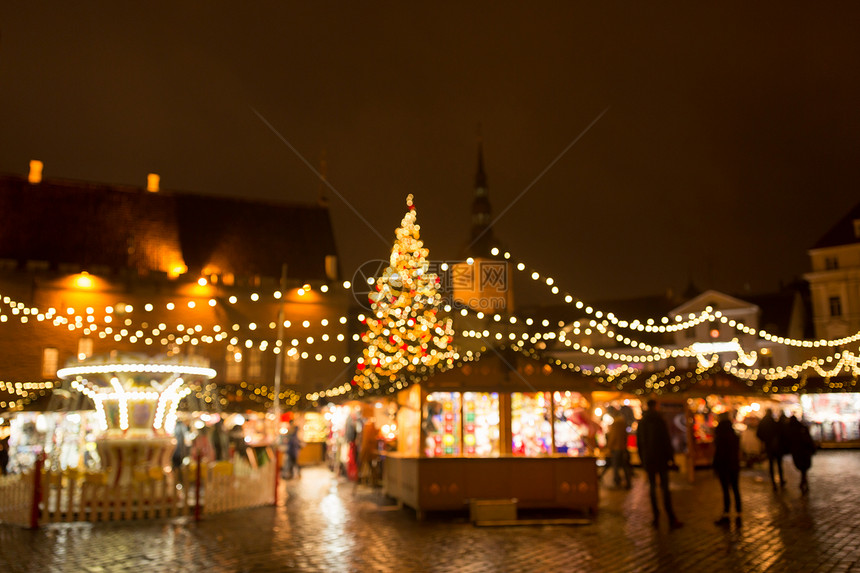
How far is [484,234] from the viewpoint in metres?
46.8

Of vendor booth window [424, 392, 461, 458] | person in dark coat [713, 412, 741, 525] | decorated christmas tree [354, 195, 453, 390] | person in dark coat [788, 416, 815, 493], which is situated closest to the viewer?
person in dark coat [713, 412, 741, 525]

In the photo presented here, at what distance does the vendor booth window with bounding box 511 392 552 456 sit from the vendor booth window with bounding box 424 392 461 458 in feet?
3.32

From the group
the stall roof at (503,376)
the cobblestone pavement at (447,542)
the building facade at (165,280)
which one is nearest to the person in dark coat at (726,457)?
the cobblestone pavement at (447,542)

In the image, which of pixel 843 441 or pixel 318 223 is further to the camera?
pixel 318 223

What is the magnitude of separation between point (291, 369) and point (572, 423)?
80.2ft

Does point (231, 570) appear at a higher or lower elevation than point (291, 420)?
lower

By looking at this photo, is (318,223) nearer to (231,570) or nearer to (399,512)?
(399,512)

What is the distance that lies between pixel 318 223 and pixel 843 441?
89.1 feet

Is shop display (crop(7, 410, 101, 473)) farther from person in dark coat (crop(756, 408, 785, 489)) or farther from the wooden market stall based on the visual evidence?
person in dark coat (crop(756, 408, 785, 489))

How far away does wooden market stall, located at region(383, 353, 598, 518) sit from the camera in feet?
42.0

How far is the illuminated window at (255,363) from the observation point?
3594 centimetres

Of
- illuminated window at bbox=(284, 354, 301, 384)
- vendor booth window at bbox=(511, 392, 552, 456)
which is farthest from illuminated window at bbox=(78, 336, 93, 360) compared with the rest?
vendor booth window at bbox=(511, 392, 552, 456)

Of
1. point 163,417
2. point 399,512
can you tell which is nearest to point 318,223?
point 163,417

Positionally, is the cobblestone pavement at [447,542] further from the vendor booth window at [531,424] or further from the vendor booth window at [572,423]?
the vendor booth window at [531,424]
